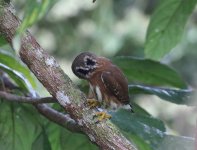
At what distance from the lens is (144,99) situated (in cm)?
566

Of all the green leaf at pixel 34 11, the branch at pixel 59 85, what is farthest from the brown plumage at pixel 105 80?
the green leaf at pixel 34 11

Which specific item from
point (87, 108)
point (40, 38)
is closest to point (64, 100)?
point (87, 108)

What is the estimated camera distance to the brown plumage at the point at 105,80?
1740mm

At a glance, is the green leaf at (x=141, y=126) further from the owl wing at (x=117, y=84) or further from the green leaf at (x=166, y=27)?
the green leaf at (x=166, y=27)

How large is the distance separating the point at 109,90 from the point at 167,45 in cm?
28

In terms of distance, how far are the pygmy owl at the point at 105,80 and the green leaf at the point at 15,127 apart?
0.23 metres

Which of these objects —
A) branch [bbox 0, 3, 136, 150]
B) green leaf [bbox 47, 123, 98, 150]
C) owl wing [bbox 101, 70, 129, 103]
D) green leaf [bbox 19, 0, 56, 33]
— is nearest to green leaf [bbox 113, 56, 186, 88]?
owl wing [bbox 101, 70, 129, 103]

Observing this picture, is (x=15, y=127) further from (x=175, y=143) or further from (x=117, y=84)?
(x=175, y=143)

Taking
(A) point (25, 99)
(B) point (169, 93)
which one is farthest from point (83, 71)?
(B) point (169, 93)

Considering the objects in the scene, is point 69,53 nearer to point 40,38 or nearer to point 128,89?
point 40,38

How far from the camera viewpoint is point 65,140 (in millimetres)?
1839

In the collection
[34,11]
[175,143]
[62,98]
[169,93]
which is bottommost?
[175,143]

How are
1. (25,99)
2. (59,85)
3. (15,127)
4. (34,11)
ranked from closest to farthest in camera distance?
(34,11)
(59,85)
(25,99)
(15,127)

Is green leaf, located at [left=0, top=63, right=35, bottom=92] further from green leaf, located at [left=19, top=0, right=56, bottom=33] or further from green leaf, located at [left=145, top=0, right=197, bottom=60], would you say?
green leaf, located at [left=19, top=0, right=56, bottom=33]
